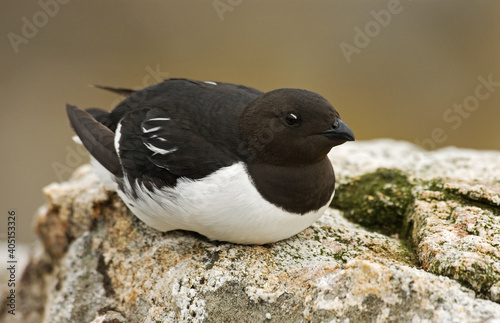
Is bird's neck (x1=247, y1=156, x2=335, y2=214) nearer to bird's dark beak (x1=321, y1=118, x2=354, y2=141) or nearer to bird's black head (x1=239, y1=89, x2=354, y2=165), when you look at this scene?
bird's black head (x1=239, y1=89, x2=354, y2=165)

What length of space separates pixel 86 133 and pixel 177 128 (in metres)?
1.13

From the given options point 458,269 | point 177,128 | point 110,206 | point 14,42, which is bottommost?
point 458,269

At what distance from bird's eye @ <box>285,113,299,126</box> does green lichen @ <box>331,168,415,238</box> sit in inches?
53.4

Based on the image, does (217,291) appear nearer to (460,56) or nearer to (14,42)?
(460,56)

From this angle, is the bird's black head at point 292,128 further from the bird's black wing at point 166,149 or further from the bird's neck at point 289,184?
the bird's black wing at point 166,149

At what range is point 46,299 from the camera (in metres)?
5.45

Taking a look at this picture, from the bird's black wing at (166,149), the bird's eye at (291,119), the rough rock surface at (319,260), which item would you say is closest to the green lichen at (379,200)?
the rough rock surface at (319,260)

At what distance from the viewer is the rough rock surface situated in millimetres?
3318

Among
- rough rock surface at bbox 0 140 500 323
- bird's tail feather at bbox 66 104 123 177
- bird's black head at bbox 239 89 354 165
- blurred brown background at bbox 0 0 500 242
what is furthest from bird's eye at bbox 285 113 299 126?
blurred brown background at bbox 0 0 500 242

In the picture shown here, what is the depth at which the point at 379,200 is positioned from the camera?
4.98 metres

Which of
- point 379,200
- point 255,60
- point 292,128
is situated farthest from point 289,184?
point 255,60

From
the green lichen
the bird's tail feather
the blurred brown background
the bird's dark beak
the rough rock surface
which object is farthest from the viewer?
the blurred brown background

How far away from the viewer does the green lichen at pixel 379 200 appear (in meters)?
4.85

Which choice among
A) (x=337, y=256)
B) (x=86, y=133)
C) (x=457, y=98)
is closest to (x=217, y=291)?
(x=337, y=256)
